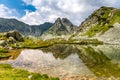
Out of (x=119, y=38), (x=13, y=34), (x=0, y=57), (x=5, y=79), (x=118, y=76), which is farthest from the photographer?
(x=119, y=38)

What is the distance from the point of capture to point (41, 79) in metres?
29.9

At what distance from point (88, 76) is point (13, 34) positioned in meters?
135

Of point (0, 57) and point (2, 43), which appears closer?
point (0, 57)

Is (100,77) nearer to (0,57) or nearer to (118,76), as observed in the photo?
(118,76)

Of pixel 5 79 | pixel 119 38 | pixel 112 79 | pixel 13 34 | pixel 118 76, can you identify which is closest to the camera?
pixel 5 79

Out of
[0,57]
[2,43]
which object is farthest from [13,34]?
Result: [0,57]

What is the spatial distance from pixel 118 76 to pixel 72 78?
9.05 meters

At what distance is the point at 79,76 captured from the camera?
39.0 meters

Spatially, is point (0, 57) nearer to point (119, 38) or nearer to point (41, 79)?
point (41, 79)

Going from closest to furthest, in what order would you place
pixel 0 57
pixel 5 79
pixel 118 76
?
pixel 5 79 < pixel 118 76 < pixel 0 57

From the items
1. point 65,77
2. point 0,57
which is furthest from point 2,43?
point 65,77

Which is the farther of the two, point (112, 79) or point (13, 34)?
point (13, 34)

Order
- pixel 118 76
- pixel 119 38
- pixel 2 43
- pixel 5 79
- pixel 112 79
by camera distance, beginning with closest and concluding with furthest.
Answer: pixel 5 79 < pixel 112 79 < pixel 118 76 < pixel 2 43 < pixel 119 38

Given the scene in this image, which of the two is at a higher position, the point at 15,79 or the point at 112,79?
the point at 15,79
